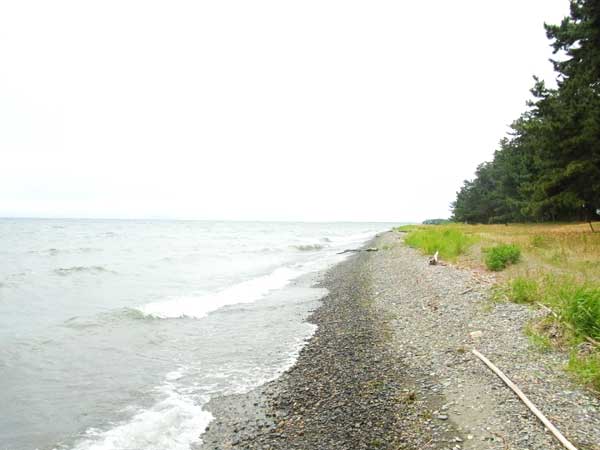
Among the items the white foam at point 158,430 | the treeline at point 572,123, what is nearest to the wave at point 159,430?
the white foam at point 158,430

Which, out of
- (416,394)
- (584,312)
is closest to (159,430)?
(416,394)

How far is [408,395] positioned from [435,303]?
5.99m

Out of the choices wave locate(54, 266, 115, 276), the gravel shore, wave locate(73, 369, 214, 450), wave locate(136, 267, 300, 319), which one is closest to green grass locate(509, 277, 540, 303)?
the gravel shore

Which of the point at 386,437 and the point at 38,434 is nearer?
the point at 386,437

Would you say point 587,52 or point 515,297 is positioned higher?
point 587,52

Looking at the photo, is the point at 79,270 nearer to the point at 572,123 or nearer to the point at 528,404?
the point at 528,404

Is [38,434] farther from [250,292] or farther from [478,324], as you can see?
[250,292]

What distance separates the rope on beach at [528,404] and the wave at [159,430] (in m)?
4.68

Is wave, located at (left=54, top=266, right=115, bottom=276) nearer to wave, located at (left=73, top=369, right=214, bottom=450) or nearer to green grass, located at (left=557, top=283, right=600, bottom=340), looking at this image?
wave, located at (left=73, top=369, right=214, bottom=450)

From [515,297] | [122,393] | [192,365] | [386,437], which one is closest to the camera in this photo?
[386,437]

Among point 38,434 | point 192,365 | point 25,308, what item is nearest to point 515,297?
point 192,365

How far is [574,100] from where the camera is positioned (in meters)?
18.6

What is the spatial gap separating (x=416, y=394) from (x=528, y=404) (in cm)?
166

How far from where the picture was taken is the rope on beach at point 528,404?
4.38 metres
